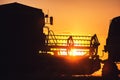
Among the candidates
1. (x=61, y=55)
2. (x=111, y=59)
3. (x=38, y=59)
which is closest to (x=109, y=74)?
(x=111, y=59)

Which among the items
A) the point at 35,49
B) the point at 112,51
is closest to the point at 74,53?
the point at 35,49

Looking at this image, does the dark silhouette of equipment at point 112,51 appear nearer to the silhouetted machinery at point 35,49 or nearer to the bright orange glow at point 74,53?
the silhouetted machinery at point 35,49

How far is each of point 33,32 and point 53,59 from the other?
8.43ft

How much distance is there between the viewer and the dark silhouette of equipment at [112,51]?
58.1ft

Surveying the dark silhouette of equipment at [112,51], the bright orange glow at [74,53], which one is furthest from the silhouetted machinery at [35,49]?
the dark silhouette of equipment at [112,51]

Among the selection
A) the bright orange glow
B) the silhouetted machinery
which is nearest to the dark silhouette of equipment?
the silhouetted machinery

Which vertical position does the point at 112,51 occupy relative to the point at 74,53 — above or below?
above

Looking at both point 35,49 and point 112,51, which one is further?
point 112,51

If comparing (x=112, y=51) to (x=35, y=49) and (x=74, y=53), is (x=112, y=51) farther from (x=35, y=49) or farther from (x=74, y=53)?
(x=35, y=49)

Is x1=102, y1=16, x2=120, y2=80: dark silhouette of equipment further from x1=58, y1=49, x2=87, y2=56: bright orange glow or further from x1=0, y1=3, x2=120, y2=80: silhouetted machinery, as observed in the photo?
x1=58, y1=49, x2=87, y2=56: bright orange glow

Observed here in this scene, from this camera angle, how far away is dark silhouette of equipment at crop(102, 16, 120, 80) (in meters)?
17.7

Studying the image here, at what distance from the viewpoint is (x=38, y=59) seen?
54.1ft

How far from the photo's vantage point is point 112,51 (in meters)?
19.2

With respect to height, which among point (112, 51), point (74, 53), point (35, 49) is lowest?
point (74, 53)
